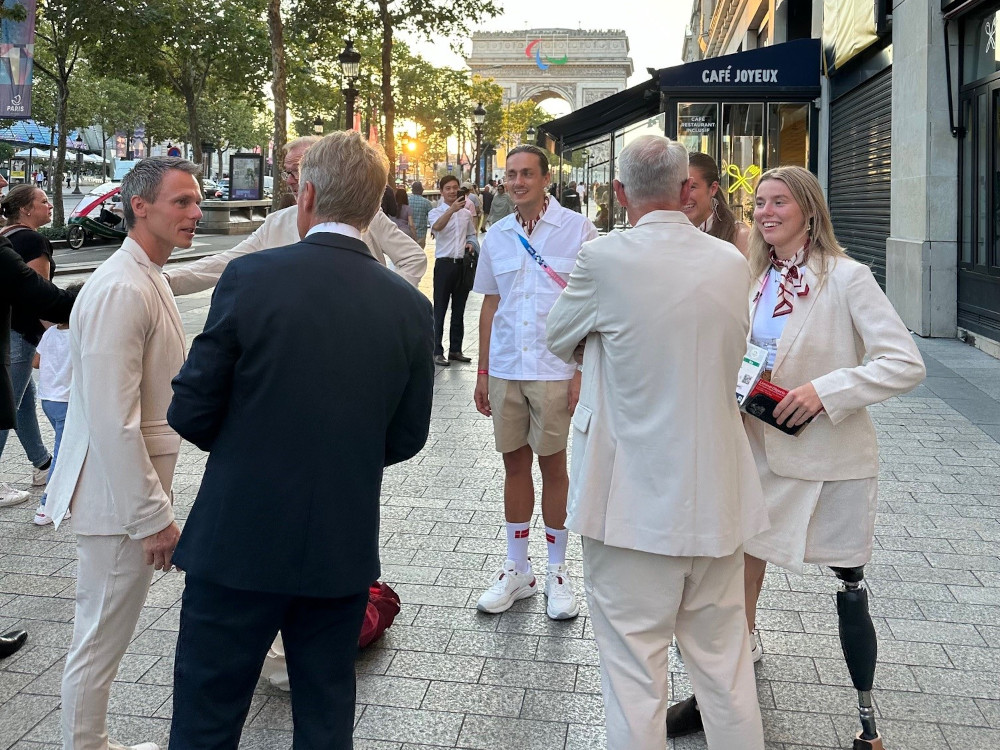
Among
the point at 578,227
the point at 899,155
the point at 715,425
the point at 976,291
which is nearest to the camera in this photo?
the point at 715,425

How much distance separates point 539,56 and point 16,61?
288 feet

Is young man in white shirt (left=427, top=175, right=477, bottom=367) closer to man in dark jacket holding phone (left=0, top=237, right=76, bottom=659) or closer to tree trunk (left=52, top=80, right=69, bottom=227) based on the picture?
man in dark jacket holding phone (left=0, top=237, right=76, bottom=659)

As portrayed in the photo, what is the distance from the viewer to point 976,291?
11.4 m

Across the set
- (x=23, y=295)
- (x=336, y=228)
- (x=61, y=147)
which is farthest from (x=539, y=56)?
(x=336, y=228)

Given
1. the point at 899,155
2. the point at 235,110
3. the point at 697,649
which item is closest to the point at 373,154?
the point at 697,649

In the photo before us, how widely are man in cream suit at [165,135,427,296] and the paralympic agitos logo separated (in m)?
104

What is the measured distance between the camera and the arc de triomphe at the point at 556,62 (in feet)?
347

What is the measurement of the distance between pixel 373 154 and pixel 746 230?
8.65ft

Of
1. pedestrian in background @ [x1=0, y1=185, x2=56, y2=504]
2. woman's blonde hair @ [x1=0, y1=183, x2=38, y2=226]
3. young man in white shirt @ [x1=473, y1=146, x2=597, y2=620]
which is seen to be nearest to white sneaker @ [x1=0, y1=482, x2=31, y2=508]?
pedestrian in background @ [x1=0, y1=185, x2=56, y2=504]

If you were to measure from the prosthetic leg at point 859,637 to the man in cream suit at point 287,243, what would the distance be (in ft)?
6.56

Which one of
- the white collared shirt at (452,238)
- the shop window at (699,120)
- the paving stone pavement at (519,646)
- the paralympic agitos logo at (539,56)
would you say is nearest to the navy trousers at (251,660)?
the paving stone pavement at (519,646)

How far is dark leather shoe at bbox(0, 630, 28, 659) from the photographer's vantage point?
4.11 m

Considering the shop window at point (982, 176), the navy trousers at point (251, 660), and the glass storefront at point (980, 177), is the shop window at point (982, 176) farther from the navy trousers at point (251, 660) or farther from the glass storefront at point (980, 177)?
the navy trousers at point (251, 660)

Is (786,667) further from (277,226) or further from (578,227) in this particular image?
(277,226)
